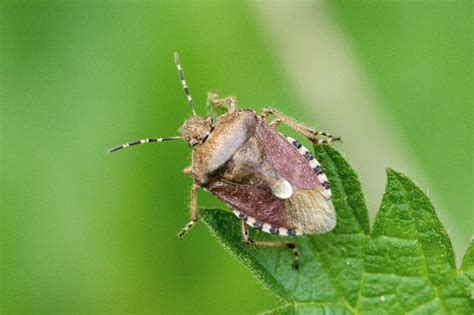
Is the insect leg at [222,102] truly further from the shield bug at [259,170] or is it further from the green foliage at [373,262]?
the green foliage at [373,262]

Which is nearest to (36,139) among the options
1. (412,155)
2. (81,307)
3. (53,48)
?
(53,48)

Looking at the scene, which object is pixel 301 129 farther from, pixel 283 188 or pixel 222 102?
pixel 222 102

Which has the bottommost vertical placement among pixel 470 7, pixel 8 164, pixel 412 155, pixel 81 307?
pixel 81 307

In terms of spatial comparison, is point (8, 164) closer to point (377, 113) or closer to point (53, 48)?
point (53, 48)

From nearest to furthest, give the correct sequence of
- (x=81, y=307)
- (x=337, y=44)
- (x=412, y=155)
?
(x=81, y=307) → (x=412, y=155) → (x=337, y=44)

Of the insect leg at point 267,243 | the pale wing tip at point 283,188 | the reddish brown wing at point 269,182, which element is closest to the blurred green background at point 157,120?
the reddish brown wing at point 269,182

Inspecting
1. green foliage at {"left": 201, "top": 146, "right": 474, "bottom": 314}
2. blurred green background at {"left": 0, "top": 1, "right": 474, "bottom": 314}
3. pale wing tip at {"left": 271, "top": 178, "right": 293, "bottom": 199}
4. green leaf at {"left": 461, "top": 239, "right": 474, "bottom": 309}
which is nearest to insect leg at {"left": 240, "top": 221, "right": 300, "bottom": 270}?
green foliage at {"left": 201, "top": 146, "right": 474, "bottom": 314}
